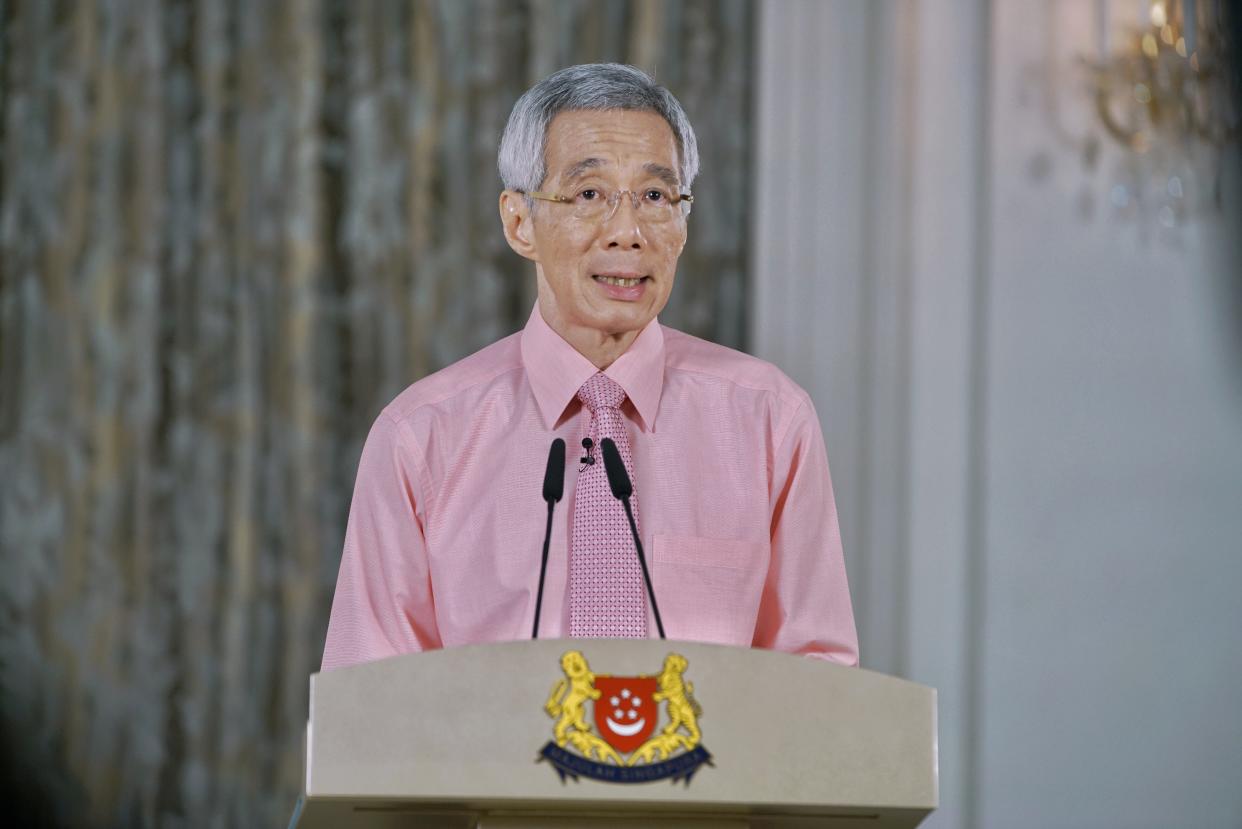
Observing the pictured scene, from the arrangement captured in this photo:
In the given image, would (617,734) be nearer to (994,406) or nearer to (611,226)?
(611,226)

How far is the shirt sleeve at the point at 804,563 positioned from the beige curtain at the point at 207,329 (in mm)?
1955

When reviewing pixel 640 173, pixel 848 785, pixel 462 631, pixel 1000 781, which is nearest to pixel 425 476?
pixel 462 631

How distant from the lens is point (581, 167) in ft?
6.75

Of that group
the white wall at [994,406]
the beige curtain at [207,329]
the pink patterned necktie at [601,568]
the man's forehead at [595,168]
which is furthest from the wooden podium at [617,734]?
the white wall at [994,406]

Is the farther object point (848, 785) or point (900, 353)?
point (900, 353)

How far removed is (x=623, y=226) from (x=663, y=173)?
9 centimetres

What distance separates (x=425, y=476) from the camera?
6.81 feet

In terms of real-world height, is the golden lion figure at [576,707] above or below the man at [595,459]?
below

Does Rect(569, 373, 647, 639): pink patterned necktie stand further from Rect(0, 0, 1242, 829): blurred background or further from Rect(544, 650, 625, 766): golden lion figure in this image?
Rect(0, 0, 1242, 829): blurred background

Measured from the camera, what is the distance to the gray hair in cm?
207

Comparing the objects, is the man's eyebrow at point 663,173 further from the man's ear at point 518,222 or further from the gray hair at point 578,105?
the man's ear at point 518,222

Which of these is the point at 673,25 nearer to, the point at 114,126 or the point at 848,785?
the point at 114,126

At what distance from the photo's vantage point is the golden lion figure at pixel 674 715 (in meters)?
1.36

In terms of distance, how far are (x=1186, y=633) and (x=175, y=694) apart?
2.66 metres
